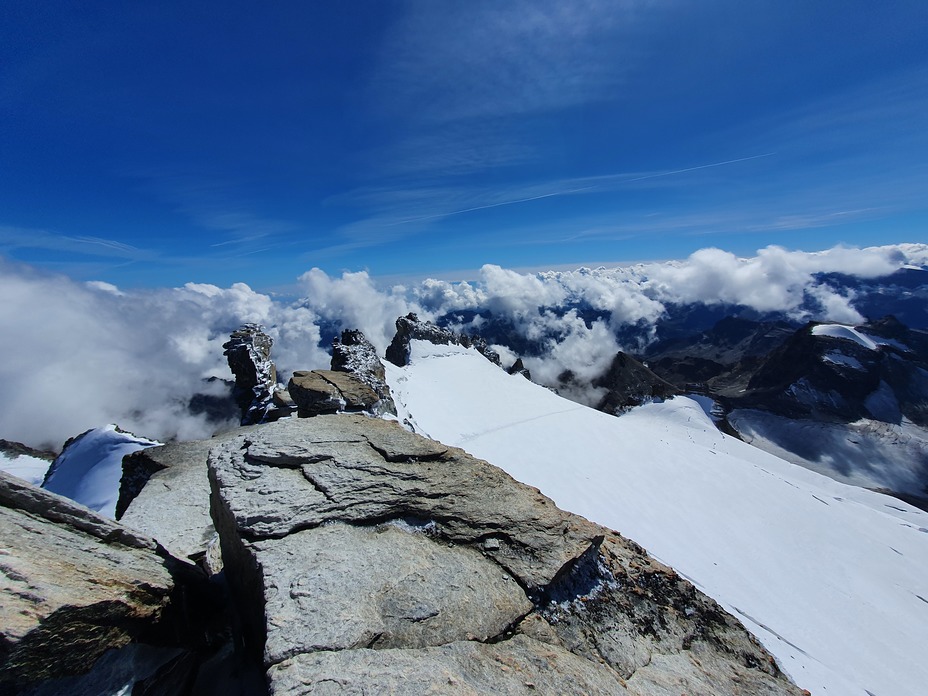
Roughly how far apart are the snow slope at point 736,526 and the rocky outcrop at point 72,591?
17.0 meters

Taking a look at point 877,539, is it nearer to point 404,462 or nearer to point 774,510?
point 774,510

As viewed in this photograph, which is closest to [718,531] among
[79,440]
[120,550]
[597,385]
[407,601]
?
[407,601]

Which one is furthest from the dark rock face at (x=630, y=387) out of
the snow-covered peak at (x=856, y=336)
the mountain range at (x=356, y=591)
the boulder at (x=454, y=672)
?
the boulder at (x=454, y=672)

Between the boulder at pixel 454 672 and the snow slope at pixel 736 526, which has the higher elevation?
the boulder at pixel 454 672

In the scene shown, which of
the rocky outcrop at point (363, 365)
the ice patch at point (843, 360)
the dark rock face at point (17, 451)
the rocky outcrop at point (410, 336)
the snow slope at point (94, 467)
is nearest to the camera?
the snow slope at point (94, 467)

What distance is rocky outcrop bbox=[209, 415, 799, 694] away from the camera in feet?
12.9

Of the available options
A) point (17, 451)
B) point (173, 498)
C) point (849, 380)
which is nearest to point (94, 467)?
point (173, 498)

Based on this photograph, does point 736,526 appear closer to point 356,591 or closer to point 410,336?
point 356,591

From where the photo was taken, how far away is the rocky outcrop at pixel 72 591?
3240 mm

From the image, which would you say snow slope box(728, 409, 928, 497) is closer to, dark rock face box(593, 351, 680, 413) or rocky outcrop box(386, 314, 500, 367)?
dark rock face box(593, 351, 680, 413)

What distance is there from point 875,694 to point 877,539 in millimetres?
23047

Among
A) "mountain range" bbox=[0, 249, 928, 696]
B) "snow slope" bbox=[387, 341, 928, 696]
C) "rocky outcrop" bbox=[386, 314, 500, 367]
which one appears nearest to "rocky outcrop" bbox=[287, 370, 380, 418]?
"mountain range" bbox=[0, 249, 928, 696]

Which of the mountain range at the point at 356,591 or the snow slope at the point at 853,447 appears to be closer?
the mountain range at the point at 356,591

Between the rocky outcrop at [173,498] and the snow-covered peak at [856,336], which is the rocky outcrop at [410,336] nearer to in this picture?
the rocky outcrop at [173,498]
